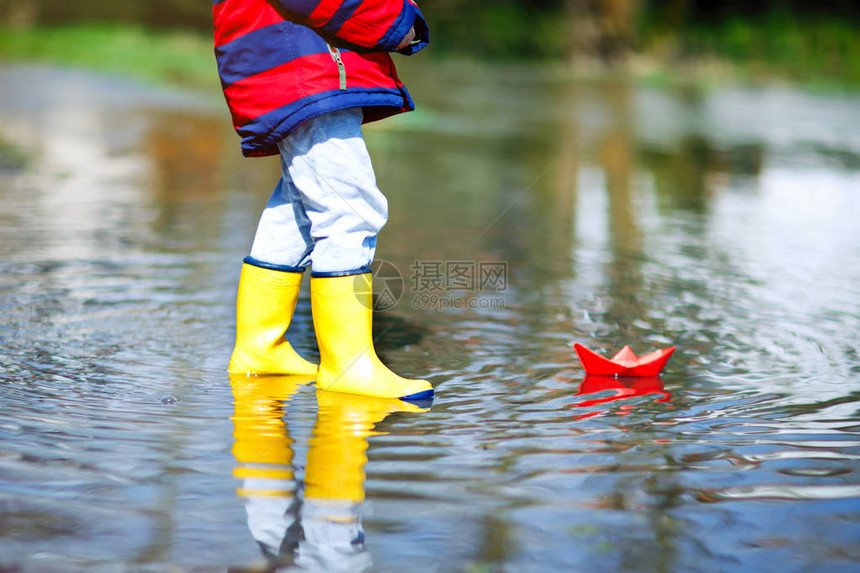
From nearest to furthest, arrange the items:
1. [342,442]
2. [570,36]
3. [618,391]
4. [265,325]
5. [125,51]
Answer: [342,442]
[618,391]
[265,325]
[125,51]
[570,36]

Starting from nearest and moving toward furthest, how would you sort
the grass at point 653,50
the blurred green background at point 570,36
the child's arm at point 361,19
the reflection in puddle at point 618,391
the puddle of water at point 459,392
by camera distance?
the puddle of water at point 459,392
the child's arm at point 361,19
the reflection in puddle at point 618,391
the grass at point 653,50
the blurred green background at point 570,36

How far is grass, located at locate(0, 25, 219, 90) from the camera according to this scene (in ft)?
49.0

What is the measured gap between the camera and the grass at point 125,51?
14922 millimetres

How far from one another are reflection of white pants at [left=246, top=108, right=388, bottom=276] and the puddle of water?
15.5 inches

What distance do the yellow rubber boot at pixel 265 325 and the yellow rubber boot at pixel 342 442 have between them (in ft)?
Answer: 0.80

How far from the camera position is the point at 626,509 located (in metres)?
2.31

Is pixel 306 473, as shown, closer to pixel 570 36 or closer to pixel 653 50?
pixel 570 36

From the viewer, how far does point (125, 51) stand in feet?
56.3

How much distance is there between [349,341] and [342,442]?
0.49 m

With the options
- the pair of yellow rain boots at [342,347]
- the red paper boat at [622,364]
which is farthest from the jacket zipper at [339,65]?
the red paper boat at [622,364]

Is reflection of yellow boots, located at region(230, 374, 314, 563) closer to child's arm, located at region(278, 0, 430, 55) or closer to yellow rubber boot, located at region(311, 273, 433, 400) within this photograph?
yellow rubber boot, located at region(311, 273, 433, 400)

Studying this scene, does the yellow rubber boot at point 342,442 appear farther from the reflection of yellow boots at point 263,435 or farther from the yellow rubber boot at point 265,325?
the yellow rubber boot at point 265,325

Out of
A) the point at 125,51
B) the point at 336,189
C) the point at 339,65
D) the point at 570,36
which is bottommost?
the point at 336,189

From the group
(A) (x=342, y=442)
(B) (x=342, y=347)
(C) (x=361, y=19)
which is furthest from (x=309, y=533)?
(C) (x=361, y=19)
